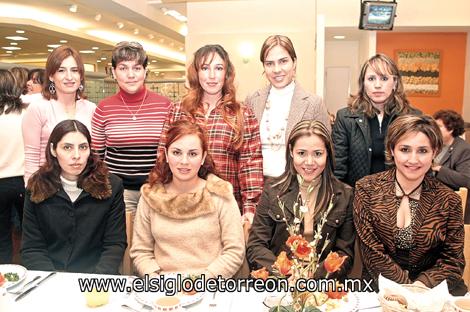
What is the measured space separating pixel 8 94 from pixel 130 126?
3.44ft

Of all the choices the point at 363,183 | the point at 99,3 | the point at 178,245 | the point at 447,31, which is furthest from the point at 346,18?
the point at 178,245

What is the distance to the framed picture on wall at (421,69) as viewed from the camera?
7531mm

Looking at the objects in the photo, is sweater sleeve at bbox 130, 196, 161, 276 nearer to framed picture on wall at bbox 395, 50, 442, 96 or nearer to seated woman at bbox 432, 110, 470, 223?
seated woman at bbox 432, 110, 470, 223

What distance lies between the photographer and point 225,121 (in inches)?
96.3

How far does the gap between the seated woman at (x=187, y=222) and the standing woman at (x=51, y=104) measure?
2.82ft

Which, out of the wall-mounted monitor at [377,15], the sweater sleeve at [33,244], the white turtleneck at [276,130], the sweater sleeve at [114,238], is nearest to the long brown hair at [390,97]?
the white turtleneck at [276,130]

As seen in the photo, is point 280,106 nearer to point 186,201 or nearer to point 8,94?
point 186,201

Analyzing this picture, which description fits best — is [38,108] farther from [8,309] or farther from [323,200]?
[323,200]

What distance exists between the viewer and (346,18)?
6.56m

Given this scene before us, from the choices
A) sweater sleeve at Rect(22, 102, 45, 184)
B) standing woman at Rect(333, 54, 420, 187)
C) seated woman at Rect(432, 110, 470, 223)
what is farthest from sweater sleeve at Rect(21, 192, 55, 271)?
seated woman at Rect(432, 110, 470, 223)

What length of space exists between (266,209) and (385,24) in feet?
14.5

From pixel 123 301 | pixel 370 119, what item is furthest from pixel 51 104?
pixel 370 119

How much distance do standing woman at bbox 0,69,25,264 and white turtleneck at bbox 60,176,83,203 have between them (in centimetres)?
113

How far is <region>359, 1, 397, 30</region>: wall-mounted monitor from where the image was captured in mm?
5531
